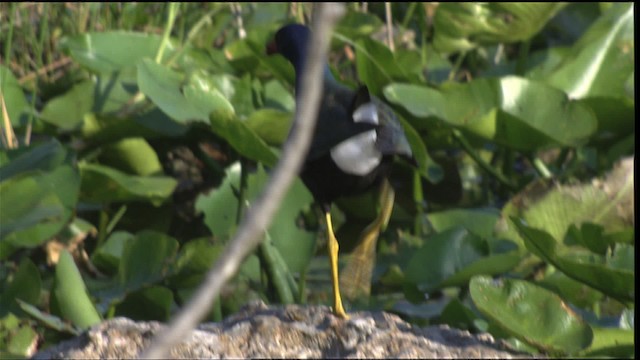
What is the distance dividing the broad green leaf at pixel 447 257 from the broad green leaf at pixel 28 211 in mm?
656

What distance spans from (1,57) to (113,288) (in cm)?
128

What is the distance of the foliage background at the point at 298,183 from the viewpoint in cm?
205

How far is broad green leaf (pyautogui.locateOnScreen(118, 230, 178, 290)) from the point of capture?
2.16 m

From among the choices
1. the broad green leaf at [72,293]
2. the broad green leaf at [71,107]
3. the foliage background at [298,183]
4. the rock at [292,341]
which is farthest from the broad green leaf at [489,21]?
the rock at [292,341]

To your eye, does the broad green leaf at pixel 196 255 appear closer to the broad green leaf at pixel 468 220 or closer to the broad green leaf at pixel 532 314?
the broad green leaf at pixel 468 220

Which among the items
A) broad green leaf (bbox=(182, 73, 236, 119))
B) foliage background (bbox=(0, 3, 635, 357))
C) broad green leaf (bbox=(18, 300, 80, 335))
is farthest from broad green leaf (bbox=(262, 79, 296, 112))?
broad green leaf (bbox=(18, 300, 80, 335))

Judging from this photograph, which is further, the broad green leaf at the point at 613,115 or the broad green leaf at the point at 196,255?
the broad green leaf at the point at 613,115

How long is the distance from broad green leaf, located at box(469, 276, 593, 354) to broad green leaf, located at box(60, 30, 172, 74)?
4.48ft

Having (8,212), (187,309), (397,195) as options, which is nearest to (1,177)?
(8,212)

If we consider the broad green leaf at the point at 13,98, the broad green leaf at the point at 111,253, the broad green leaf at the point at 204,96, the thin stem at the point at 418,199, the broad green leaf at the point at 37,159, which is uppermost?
the broad green leaf at the point at 204,96

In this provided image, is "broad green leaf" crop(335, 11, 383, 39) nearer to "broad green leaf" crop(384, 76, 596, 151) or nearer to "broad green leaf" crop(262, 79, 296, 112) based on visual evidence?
"broad green leaf" crop(262, 79, 296, 112)

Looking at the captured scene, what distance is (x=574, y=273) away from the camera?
6.11 ft

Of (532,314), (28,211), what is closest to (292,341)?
(532,314)

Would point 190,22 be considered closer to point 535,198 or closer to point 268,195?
point 535,198
